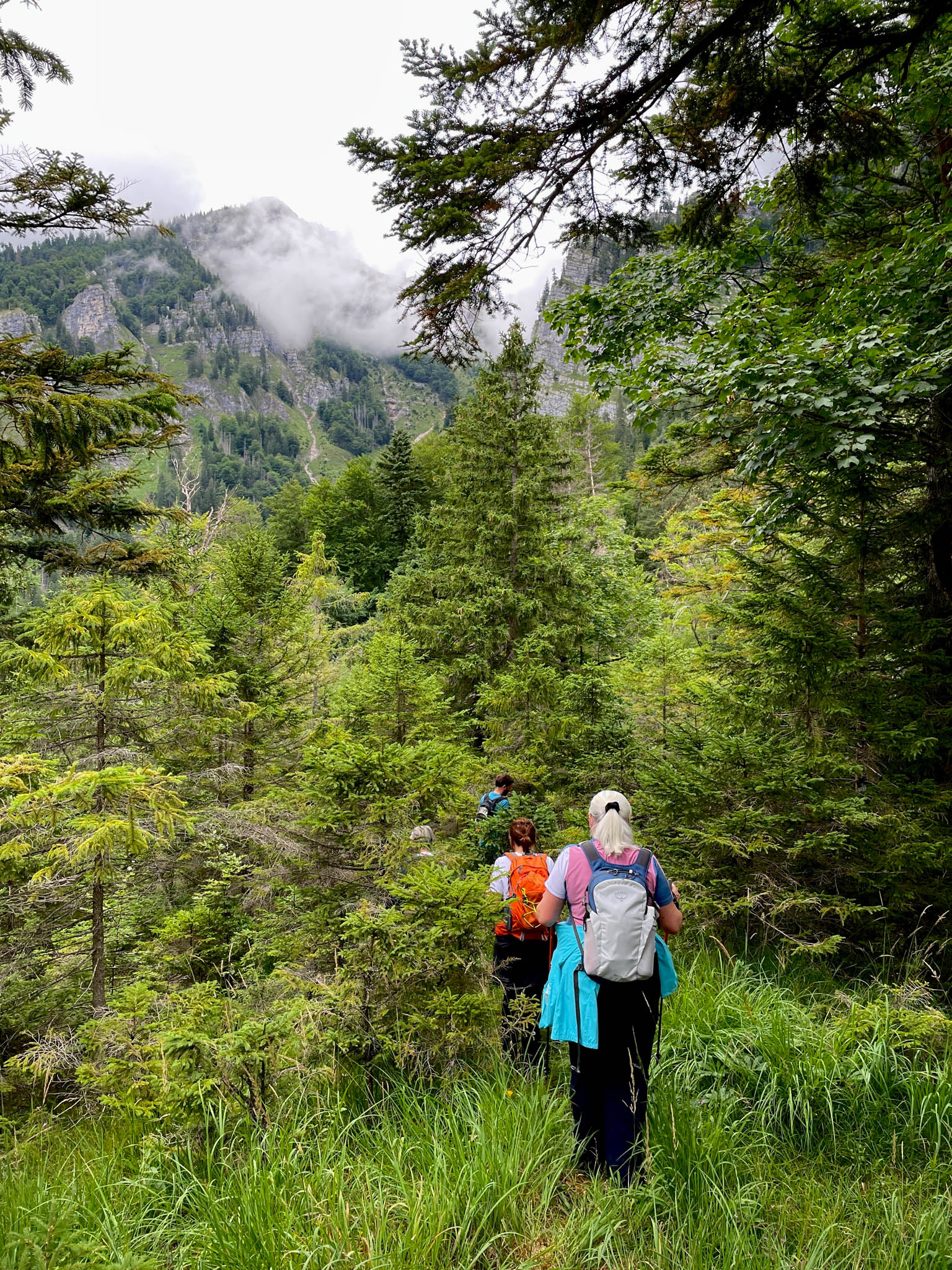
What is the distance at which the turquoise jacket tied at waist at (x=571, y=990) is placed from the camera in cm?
284

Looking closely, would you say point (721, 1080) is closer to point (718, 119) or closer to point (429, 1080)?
point (429, 1080)

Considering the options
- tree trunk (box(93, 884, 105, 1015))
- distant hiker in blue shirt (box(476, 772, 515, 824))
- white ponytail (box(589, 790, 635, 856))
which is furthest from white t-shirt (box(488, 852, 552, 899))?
tree trunk (box(93, 884, 105, 1015))

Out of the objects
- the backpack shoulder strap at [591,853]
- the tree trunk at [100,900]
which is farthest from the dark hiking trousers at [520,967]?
the tree trunk at [100,900]

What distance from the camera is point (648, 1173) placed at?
2.59 meters

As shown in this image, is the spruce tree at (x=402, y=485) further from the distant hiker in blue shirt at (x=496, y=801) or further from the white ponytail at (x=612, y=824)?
the white ponytail at (x=612, y=824)

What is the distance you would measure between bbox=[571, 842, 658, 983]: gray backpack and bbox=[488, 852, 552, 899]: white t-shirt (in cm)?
115

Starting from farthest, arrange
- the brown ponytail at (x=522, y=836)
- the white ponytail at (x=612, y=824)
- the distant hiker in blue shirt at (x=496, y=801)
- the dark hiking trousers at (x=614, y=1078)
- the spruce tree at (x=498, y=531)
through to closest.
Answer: the spruce tree at (x=498, y=531)
the distant hiker in blue shirt at (x=496, y=801)
the brown ponytail at (x=522, y=836)
the white ponytail at (x=612, y=824)
the dark hiking trousers at (x=614, y=1078)

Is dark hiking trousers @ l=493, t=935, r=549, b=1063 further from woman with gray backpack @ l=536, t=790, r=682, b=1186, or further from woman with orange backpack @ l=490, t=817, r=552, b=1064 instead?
woman with gray backpack @ l=536, t=790, r=682, b=1186

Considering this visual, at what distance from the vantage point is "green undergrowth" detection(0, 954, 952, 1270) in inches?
85.6

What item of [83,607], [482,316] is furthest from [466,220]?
[83,607]

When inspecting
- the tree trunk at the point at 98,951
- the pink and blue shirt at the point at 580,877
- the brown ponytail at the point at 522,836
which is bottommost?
the tree trunk at the point at 98,951

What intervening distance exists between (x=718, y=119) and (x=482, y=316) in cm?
159

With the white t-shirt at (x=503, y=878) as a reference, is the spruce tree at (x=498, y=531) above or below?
above

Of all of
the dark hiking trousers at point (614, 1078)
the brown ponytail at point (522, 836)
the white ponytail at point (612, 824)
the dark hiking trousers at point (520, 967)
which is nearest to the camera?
the dark hiking trousers at point (614, 1078)
